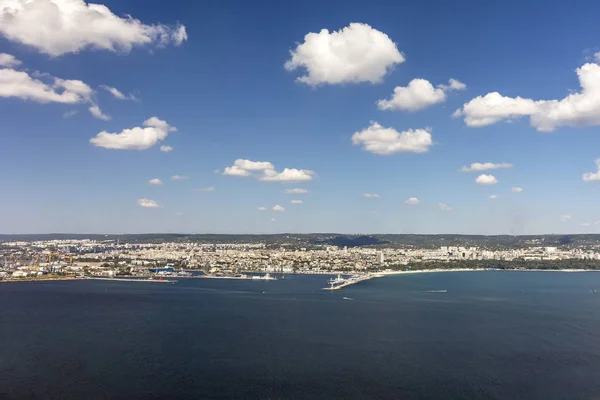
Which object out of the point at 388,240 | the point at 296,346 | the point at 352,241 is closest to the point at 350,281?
the point at 296,346

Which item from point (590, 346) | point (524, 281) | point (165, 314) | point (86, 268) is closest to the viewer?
point (590, 346)

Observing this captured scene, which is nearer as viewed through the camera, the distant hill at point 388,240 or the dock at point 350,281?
the dock at point 350,281

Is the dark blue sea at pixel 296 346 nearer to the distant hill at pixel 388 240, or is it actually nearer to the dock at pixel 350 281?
the dock at pixel 350 281

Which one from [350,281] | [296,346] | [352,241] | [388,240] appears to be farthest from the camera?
[388,240]

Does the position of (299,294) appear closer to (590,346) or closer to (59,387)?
(590,346)

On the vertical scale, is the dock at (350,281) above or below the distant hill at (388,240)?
below

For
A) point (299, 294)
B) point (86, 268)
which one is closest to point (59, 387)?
point (299, 294)

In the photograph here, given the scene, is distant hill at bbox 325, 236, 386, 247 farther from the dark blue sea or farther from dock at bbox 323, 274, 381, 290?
the dark blue sea

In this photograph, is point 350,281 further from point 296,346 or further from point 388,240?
point 388,240

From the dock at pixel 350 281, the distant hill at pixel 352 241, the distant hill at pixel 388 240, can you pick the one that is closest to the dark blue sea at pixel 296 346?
the dock at pixel 350 281
